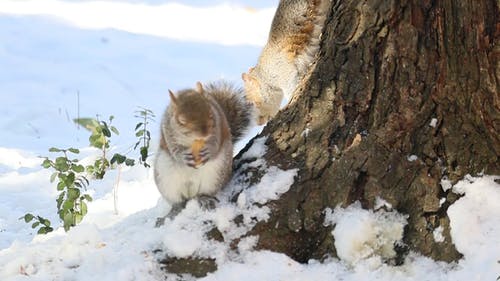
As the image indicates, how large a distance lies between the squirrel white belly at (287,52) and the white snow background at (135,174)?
0.63 meters

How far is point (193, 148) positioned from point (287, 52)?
7.30 ft

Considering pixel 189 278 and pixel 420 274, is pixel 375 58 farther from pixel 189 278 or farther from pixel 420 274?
pixel 189 278

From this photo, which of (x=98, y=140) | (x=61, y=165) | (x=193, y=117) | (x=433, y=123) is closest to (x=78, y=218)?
(x=61, y=165)

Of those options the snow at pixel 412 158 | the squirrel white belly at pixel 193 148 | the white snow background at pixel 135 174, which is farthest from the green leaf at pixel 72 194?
the snow at pixel 412 158

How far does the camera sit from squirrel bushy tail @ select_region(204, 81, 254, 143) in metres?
3.13

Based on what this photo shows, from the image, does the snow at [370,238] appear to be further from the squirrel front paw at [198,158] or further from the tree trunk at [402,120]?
the squirrel front paw at [198,158]

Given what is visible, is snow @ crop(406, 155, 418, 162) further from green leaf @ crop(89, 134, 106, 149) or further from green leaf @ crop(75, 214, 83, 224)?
green leaf @ crop(89, 134, 106, 149)

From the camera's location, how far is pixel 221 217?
8.66 feet

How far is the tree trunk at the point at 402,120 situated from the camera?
2.46m

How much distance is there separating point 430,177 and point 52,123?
3.95 metres

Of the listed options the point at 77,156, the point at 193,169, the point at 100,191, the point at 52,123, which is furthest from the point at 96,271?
the point at 52,123

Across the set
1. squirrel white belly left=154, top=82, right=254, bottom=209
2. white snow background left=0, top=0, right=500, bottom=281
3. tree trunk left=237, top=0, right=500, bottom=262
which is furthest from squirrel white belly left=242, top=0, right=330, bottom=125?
tree trunk left=237, top=0, right=500, bottom=262

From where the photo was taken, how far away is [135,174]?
4484mm

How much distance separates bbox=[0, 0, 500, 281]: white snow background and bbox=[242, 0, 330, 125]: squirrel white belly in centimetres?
63
